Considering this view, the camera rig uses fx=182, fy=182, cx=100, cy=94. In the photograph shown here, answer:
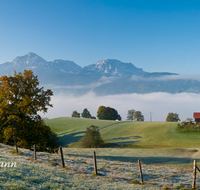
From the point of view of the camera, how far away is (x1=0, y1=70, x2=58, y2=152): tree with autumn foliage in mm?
28828

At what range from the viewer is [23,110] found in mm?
29562

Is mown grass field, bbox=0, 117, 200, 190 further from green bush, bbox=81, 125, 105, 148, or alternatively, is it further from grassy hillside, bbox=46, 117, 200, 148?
green bush, bbox=81, 125, 105, 148

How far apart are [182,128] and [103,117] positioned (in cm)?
6923

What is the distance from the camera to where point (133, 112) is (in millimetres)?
165250

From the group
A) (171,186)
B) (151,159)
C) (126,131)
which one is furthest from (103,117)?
(171,186)

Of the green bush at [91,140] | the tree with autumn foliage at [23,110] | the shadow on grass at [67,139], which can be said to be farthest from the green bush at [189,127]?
the tree with autumn foliage at [23,110]

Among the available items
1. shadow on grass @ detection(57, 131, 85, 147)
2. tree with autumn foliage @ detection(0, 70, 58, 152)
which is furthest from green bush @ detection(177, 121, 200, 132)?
tree with autumn foliage @ detection(0, 70, 58, 152)

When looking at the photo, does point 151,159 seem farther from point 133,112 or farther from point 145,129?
point 133,112

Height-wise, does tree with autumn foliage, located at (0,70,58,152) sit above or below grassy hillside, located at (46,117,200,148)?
above

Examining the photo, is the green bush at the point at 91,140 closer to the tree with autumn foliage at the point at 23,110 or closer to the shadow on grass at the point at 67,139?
the shadow on grass at the point at 67,139

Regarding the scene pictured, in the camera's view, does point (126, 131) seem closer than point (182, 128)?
No

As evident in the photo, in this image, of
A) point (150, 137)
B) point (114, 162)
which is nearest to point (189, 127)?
point (150, 137)

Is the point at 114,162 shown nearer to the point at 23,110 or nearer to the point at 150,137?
the point at 23,110

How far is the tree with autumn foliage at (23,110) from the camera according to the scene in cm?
2883
